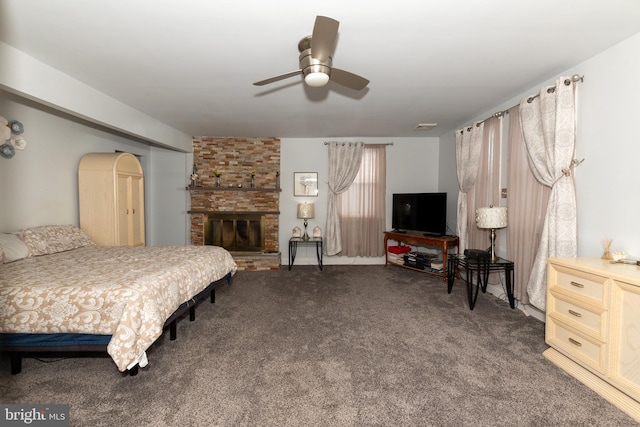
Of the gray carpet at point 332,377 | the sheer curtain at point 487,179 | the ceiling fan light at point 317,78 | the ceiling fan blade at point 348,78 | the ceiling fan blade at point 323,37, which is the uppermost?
the ceiling fan blade at point 323,37

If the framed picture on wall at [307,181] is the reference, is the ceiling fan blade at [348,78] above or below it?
above

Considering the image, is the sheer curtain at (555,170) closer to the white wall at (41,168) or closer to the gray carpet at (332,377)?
the gray carpet at (332,377)

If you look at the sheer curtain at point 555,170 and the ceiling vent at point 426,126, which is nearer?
the sheer curtain at point 555,170

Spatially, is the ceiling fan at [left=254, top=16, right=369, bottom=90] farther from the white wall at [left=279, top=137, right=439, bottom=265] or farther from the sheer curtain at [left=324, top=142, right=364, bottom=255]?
the white wall at [left=279, top=137, right=439, bottom=265]

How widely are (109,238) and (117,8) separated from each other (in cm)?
302

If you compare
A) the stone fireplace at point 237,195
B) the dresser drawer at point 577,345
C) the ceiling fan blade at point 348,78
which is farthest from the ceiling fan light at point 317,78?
the stone fireplace at point 237,195

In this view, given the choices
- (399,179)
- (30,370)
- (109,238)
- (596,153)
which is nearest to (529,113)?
(596,153)

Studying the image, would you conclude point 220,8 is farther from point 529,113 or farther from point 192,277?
point 529,113

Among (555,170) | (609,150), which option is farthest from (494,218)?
(609,150)

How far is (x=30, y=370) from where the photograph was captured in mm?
2090

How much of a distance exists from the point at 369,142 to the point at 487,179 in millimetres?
2327

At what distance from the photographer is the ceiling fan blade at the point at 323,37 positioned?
1.56 metres

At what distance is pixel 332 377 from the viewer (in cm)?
204

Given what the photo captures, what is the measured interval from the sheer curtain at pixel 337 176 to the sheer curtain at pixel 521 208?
2.58 m
